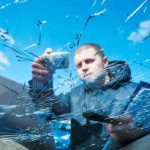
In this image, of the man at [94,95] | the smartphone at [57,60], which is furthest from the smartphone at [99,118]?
the smartphone at [57,60]

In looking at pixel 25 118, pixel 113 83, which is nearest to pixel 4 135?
pixel 25 118

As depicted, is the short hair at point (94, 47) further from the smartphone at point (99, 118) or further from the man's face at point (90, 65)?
the smartphone at point (99, 118)

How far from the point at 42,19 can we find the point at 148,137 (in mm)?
458

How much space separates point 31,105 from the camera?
123 cm

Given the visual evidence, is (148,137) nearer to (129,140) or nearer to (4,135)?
(129,140)

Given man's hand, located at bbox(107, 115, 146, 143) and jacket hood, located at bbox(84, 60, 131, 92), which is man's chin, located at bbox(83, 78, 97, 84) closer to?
jacket hood, located at bbox(84, 60, 131, 92)

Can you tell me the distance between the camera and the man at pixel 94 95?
46.8 inches

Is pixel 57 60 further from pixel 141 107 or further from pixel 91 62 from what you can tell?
pixel 141 107

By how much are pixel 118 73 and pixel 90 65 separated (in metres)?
0.09

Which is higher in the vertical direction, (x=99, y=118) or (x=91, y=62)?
(x=91, y=62)

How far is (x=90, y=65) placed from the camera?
3.90ft

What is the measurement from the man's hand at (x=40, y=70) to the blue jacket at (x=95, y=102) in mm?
30

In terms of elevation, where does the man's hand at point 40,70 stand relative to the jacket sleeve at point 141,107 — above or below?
above

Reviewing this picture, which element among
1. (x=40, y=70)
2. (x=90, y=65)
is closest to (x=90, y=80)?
(x=90, y=65)
